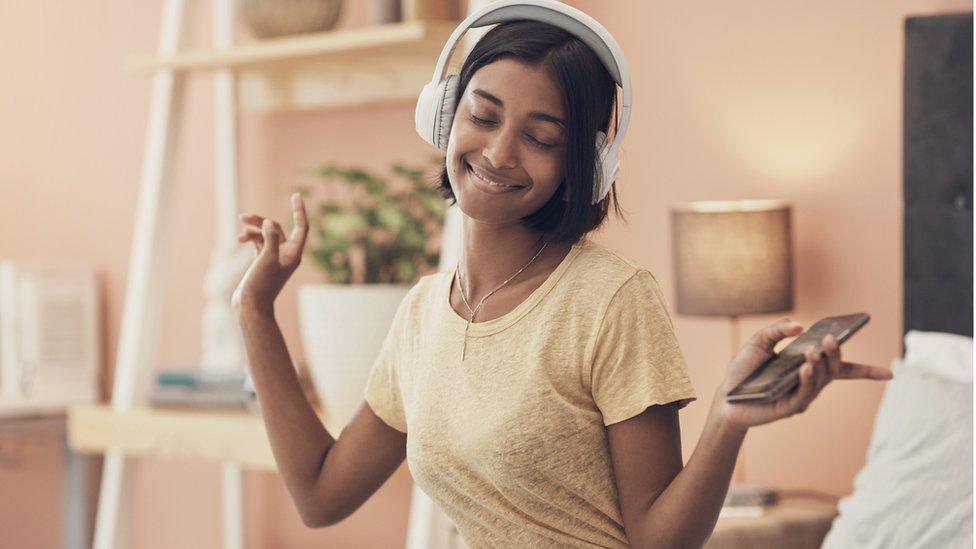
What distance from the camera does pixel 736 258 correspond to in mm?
2391

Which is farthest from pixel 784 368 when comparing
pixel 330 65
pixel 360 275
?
pixel 330 65

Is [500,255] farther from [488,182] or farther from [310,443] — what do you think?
[310,443]

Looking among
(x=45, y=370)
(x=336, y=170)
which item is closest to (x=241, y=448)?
(x=336, y=170)

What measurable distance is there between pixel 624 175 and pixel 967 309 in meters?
0.76

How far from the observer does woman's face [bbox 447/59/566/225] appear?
0.85 metres

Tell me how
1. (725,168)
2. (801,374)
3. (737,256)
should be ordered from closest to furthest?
1. (801,374)
2. (737,256)
3. (725,168)

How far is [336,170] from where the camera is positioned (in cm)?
243

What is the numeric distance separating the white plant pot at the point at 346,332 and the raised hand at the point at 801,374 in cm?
160

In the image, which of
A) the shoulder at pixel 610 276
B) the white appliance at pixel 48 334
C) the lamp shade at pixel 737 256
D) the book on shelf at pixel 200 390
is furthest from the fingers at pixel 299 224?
the white appliance at pixel 48 334

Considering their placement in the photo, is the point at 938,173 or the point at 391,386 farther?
the point at 938,173

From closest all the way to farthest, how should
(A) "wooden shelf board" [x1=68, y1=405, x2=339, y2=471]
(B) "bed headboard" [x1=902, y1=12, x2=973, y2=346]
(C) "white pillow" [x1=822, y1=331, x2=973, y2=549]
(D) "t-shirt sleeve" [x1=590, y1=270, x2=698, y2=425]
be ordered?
(D) "t-shirt sleeve" [x1=590, y1=270, x2=698, y2=425], (C) "white pillow" [x1=822, y1=331, x2=973, y2=549], (B) "bed headboard" [x1=902, y1=12, x2=973, y2=346], (A) "wooden shelf board" [x1=68, y1=405, x2=339, y2=471]

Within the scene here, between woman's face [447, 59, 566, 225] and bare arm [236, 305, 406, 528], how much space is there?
0.24m

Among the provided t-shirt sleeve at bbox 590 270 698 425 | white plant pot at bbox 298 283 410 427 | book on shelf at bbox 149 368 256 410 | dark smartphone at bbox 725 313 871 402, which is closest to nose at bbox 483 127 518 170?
t-shirt sleeve at bbox 590 270 698 425

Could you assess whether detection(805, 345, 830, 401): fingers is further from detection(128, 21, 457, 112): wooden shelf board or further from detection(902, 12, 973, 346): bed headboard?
detection(128, 21, 457, 112): wooden shelf board
